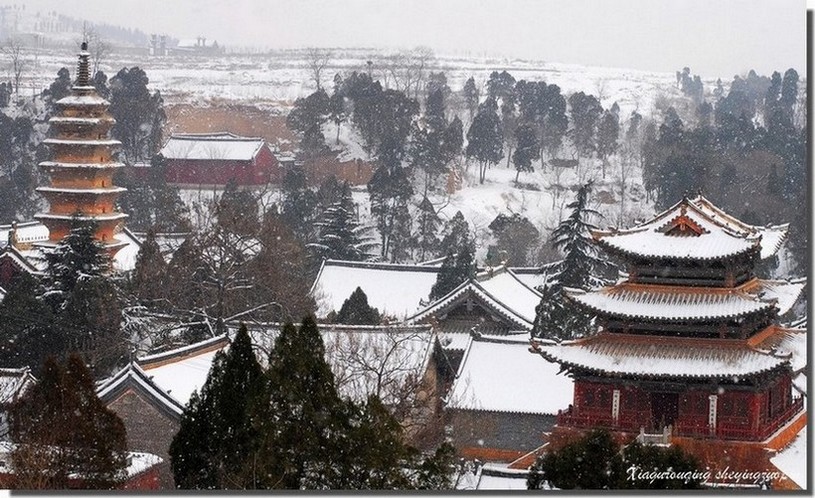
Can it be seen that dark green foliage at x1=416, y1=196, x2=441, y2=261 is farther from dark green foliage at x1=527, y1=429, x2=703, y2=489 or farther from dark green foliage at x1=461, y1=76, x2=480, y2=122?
dark green foliage at x1=527, y1=429, x2=703, y2=489

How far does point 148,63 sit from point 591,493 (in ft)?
158

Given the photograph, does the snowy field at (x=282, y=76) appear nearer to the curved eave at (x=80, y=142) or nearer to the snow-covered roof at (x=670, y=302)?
the curved eave at (x=80, y=142)

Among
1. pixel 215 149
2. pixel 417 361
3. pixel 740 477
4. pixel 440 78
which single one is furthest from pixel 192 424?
pixel 440 78

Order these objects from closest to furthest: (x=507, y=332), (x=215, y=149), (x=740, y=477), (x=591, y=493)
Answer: (x=591, y=493) < (x=740, y=477) < (x=507, y=332) < (x=215, y=149)

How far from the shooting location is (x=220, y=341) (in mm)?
18062

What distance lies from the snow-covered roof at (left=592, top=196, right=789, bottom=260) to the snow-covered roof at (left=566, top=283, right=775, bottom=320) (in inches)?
17.1

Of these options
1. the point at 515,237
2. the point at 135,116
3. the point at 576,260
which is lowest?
the point at 515,237

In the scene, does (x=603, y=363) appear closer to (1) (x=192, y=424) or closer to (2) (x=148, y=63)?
(1) (x=192, y=424)

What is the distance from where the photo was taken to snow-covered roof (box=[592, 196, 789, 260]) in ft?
52.0

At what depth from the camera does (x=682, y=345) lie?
51.9 feet

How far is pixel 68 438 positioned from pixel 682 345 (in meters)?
7.30

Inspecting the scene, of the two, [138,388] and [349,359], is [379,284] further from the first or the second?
[138,388]

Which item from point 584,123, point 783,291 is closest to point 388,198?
point 584,123

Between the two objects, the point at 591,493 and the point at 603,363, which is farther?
the point at 603,363
